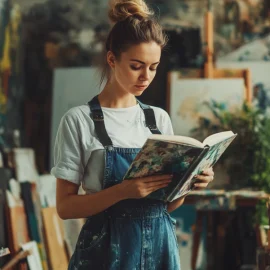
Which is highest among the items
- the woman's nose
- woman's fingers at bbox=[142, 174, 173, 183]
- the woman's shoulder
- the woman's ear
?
the woman's ear

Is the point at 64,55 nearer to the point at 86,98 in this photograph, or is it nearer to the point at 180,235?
the point at 86,98

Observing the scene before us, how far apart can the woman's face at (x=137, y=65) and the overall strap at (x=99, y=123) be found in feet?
0.34

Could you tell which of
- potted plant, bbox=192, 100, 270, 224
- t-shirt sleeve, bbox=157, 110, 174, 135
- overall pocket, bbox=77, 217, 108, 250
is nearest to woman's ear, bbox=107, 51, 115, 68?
t-shirt sleeve, bbox=157, 110, 174, 135

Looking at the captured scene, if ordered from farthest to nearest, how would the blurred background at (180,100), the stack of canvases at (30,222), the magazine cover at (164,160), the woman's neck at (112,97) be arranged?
the blurred background at (180,100), the stack of canvases at (30,222), the woman's neck at (112,97), the magazine cover at (164,160)

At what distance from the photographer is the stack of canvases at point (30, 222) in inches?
137

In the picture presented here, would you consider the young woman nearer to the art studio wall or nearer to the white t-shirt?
the white t-shirt

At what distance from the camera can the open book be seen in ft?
5.06

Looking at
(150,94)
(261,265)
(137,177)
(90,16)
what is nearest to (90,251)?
(137,177)

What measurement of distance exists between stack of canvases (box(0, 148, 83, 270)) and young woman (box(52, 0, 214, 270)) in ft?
5.65

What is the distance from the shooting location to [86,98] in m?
4.44

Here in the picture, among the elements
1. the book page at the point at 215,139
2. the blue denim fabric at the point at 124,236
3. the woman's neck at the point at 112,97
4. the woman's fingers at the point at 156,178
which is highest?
the woman's neck at the point at 112,97

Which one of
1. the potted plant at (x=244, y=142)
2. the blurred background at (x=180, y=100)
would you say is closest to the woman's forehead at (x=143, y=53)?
the blurred background at (x=180, y=100)

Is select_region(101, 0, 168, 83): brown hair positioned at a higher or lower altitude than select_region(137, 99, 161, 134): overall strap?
higher

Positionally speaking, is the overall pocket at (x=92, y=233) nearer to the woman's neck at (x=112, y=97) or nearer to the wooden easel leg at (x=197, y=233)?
the woman's neck at (x=112, y=97)
